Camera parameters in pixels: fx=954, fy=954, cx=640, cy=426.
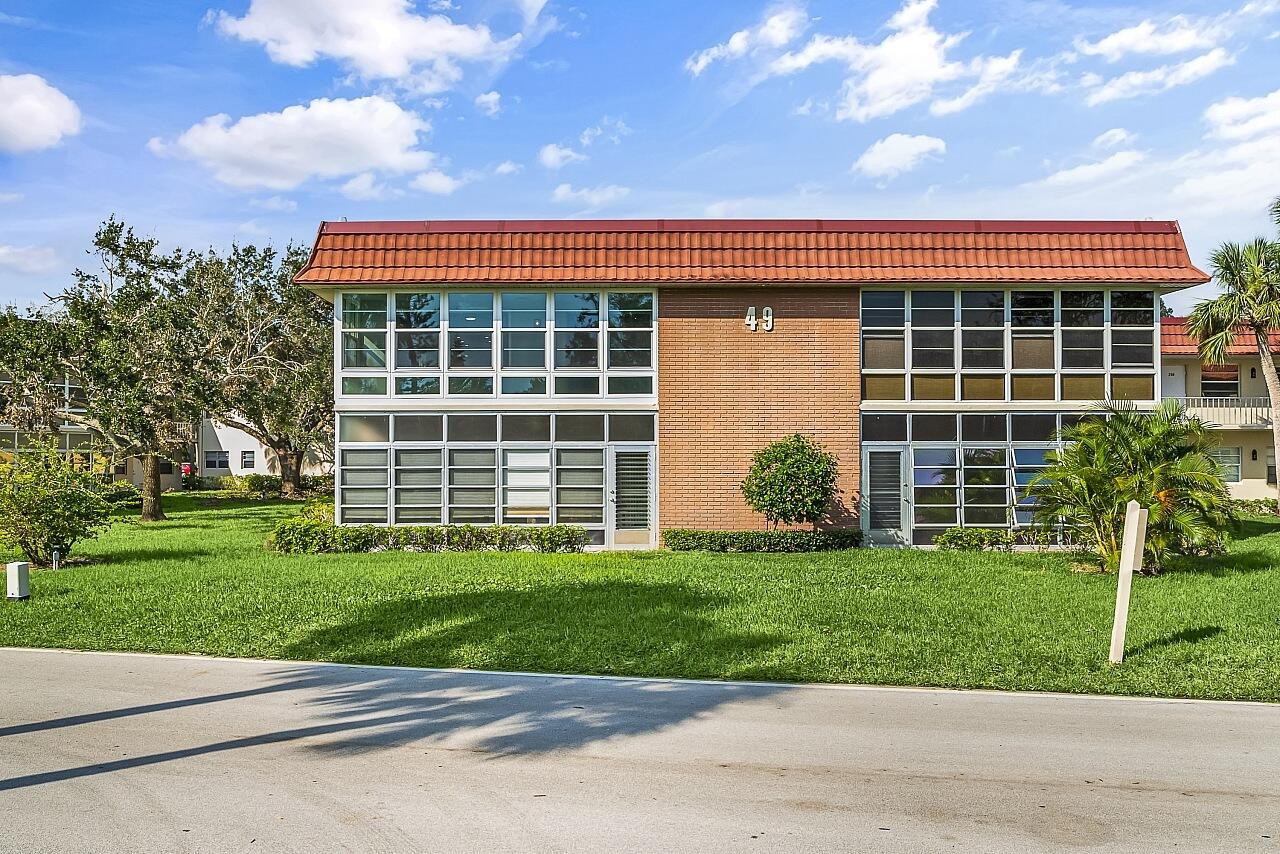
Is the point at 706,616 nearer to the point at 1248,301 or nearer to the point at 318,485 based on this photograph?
the point at 1248,301

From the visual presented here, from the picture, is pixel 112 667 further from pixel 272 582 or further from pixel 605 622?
pixel 605 622

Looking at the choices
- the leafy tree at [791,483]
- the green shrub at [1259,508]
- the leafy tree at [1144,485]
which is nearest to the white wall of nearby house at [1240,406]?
the green shrub at [1259,508]

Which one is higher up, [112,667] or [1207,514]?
[1207,514]

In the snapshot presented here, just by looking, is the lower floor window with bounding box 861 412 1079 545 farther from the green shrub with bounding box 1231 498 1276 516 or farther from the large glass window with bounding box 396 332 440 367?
the green shrub with bounding box 1231 498 1276 516

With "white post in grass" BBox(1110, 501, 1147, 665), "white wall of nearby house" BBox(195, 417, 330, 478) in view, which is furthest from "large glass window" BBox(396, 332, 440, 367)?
"white wall of nearby house" BBox(195, 417, 330, 478)

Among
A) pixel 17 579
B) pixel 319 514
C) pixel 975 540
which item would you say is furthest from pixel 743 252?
pixel 17 579

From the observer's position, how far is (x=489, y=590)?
13180 mm

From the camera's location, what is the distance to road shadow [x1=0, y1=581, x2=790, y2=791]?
7.19m

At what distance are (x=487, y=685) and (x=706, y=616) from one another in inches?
141

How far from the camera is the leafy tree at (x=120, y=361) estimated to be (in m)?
26.5

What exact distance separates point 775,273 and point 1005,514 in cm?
658

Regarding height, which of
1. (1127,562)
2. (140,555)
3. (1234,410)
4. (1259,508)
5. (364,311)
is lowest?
(140,555)

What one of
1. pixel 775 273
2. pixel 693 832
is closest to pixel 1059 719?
pixel 693 832

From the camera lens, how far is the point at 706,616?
11.6 meters
